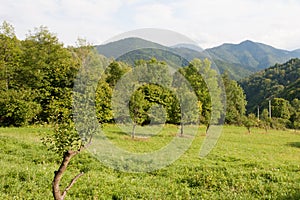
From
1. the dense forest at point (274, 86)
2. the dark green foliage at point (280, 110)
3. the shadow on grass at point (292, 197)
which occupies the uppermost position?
the dense forest at point (274, 86)

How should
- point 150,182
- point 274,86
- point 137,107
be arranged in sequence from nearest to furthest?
point 150,182
point 137,107
point 274,86

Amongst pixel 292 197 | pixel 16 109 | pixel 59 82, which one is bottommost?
pixel 292 197

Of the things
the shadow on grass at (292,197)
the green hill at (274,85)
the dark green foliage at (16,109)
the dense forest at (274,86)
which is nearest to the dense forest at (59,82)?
the dark green foliage at (16,109)

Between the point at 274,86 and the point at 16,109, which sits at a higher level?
the point at 274,86

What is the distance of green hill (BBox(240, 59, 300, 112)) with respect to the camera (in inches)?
4827

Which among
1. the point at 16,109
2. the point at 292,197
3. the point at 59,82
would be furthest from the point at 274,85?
the point at 292,197

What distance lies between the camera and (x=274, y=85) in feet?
460

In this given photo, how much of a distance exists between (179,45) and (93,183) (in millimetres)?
8882

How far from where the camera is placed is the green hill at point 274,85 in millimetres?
122613

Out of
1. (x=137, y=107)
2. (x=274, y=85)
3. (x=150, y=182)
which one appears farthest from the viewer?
(x=274, y=85)

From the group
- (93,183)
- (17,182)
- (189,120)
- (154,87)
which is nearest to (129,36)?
(93,183)

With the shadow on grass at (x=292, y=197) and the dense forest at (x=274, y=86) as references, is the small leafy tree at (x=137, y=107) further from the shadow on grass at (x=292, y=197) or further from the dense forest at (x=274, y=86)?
the dense forest at (x=274, y=86)

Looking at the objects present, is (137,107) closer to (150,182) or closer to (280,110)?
(150,182)

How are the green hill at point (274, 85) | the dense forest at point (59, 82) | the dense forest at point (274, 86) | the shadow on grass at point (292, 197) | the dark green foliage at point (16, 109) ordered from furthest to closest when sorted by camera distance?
the green hill at point (274, 85) → the dense forest at point (274, 86) → the dark green foliage at point (16, 109) → the dense forest at point (59, 82) → the shadow on grass at point (292, 197)
